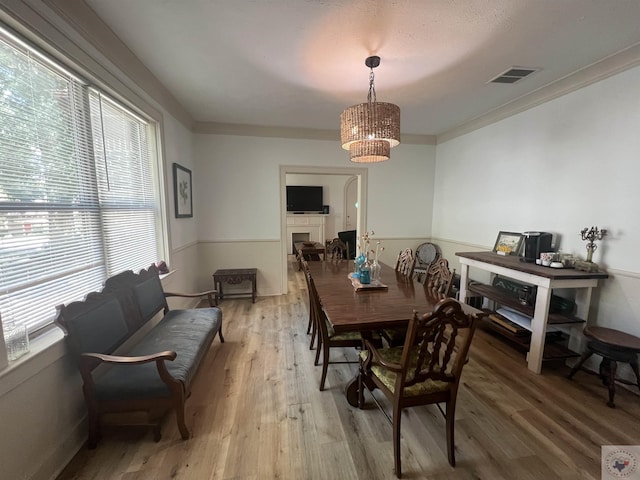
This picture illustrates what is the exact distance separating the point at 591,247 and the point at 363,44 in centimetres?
252

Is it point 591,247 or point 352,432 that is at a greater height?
point 591,247

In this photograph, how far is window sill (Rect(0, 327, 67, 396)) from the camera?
116 centimetres

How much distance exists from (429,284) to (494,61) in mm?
1955

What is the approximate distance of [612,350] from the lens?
191 centimetres

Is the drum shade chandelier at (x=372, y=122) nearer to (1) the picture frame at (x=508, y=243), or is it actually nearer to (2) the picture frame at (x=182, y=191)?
(1) the picture frame at (x=508, y=243)

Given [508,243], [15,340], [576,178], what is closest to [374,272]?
[508,243]

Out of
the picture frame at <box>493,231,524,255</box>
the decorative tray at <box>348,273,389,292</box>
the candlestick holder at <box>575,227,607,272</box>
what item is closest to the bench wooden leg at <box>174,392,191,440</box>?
the decorative tray at <box>348,273,389,292</box>

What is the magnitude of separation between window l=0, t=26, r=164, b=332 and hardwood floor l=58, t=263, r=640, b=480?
101cm

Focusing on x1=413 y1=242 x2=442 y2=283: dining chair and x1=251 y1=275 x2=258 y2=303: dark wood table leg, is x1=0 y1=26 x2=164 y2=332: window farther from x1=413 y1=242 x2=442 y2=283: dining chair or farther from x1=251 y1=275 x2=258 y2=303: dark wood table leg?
x1=413 y1=242 x2=442 y2=283: dining chair

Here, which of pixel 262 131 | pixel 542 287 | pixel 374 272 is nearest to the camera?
pixel 542 287

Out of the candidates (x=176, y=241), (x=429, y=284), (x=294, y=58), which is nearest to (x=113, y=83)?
(x=294, y=58)

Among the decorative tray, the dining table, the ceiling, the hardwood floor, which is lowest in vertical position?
the hardwood floor

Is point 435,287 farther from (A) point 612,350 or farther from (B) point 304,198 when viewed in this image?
(B) point 304,198

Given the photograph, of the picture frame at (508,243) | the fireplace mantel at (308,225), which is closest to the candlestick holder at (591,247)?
the picture frame at (508,243)
